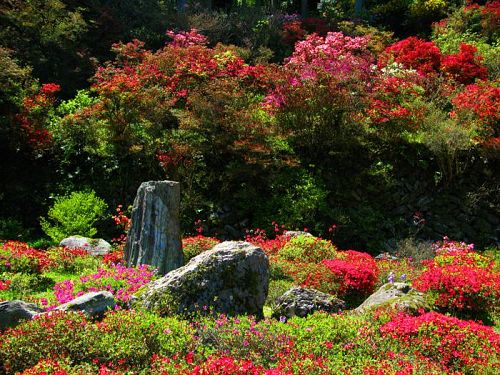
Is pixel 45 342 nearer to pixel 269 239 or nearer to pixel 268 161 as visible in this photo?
pixel 269 239

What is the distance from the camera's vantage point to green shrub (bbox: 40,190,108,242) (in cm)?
1216

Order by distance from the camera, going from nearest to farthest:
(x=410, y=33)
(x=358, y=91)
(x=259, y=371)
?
1. (x=259, y=371)
2. (x=358, y=91)
3. (x=410, y=33)

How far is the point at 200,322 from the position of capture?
19.9 feet

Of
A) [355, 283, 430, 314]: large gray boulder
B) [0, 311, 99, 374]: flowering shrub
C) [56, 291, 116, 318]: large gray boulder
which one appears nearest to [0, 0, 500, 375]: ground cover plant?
[355, 283, 430, 314]: large gray boulder

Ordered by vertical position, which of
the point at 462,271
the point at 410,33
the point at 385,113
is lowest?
the point at 462,271

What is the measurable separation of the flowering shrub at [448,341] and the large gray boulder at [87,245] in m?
6.59

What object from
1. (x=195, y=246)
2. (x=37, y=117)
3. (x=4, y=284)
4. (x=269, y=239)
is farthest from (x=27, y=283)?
(x=37, y=117)

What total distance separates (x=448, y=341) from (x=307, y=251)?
15.3ft

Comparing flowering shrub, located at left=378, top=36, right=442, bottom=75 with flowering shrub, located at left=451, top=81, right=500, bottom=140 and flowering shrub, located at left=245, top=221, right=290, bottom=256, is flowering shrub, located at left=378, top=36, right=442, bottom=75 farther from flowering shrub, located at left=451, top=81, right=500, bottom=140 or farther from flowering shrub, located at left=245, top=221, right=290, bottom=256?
flowering shrub, located at left=245, top=221, right=290, bottom=256

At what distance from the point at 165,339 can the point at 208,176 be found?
8.44m

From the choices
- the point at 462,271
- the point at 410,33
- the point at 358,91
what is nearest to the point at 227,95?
the point at 358,91

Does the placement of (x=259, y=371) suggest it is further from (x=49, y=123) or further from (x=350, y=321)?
(x=49, y=123)

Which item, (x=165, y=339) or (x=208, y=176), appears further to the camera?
(x=208, y=176)

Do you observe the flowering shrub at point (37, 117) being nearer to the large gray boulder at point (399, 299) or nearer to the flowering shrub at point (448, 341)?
the large gray boulder at point (399, 299)
